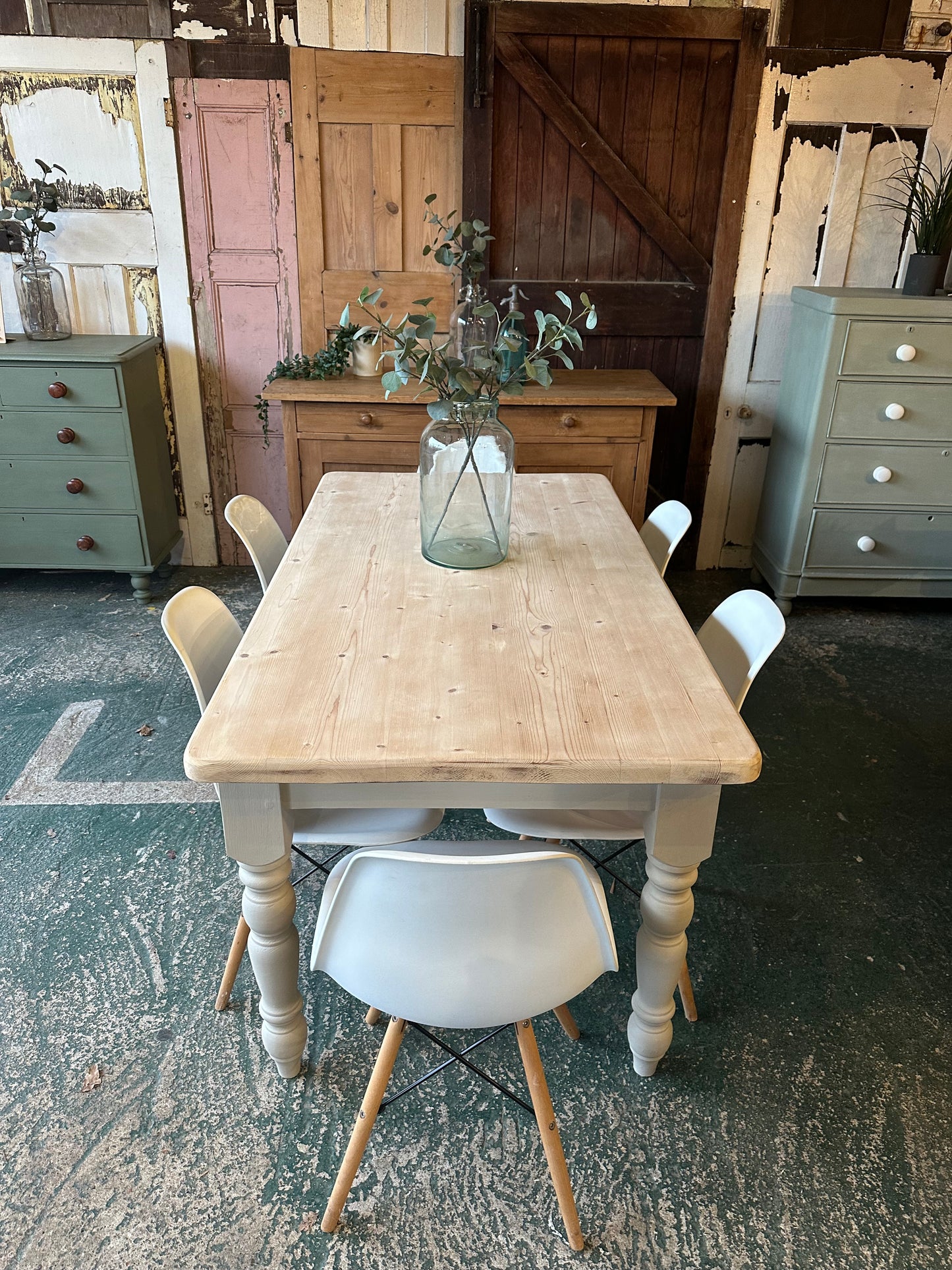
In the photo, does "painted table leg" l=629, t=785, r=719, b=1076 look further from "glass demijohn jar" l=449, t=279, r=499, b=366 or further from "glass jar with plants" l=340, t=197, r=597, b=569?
"glass demijohn jar" l=449, t=279, r=499, b=366

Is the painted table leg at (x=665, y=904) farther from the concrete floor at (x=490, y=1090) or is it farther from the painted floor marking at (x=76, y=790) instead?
the painted floor marking at (x=76, y=790)

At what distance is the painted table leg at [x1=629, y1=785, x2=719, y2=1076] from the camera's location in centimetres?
148

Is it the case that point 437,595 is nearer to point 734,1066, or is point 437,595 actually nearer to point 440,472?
point 440,472

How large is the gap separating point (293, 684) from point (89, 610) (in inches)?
98.1

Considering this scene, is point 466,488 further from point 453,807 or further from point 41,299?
point 41,299

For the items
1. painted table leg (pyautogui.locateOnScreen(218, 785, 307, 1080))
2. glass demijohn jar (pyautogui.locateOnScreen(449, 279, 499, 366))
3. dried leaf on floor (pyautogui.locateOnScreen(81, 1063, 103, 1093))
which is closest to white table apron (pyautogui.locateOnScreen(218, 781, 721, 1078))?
painted table leg (pyautogui.locateOnScreen(218, 785, 307, 1080))

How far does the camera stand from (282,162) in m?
3.53

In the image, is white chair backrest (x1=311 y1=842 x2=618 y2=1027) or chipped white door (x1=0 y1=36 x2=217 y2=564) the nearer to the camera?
white chair backrest (x1=311 y1=842 x2=618 y2=1027)

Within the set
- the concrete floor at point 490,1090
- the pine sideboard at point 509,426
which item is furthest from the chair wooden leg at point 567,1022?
the pine sideboard at point 509,426

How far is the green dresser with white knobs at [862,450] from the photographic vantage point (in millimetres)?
3354

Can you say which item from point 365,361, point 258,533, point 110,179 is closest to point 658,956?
point 258,533

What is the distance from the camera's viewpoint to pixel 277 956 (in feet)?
5.27

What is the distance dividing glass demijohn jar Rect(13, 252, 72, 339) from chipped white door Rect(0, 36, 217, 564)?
0.08m

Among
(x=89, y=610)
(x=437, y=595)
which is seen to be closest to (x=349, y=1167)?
(x=437, y=595)
